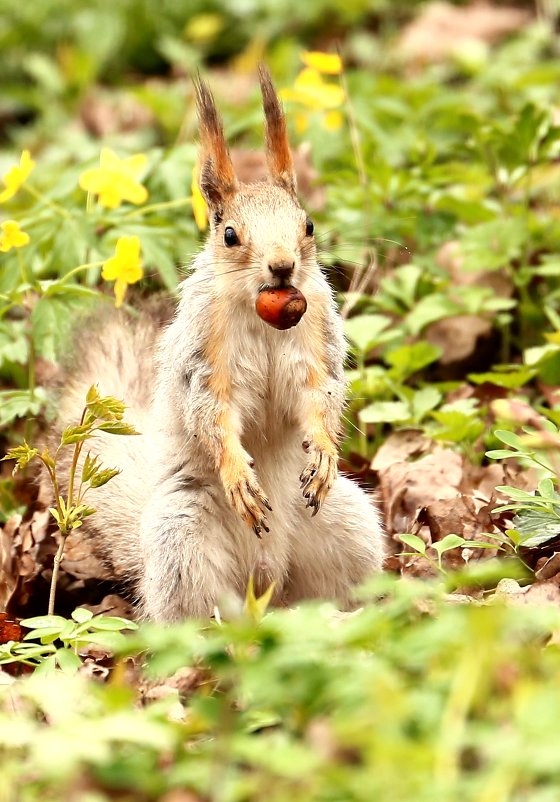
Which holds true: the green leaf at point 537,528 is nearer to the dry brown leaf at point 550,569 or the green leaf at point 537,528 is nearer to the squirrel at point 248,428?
the dry brown leaf at point 550,569

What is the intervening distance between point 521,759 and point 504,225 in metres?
3.37

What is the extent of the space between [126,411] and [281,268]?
3.24 ft

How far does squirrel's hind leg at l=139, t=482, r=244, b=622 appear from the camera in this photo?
335 cm

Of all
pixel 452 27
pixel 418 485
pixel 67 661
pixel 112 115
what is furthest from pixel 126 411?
pixel 452 27

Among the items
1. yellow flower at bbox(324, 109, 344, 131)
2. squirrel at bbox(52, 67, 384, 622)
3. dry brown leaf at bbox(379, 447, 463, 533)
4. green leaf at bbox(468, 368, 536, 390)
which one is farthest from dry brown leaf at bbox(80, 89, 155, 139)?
squirrel at bbox(52, 67, 384, 622)

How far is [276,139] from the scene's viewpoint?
3.59 metres

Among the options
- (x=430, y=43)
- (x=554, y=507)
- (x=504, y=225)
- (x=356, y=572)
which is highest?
(x=430, y=43)

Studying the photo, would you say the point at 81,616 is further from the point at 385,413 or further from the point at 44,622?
the point at 385,413

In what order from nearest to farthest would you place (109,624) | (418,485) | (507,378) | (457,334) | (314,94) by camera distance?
(109,624) → (418,485) → (507,378) → (457,334) → (314,94)

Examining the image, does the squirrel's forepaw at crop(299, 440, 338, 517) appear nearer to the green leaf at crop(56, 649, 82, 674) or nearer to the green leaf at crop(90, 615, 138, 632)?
the green leaf at crop(90, 615, 138, 632)

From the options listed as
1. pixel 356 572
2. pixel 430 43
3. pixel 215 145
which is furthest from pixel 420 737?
pixel 430 43

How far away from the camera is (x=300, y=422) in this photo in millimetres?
3520

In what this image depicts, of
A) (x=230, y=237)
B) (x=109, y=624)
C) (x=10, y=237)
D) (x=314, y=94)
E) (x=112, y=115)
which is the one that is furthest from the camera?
(x=112, y=115)

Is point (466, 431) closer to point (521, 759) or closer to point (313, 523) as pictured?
point (313, 523)
